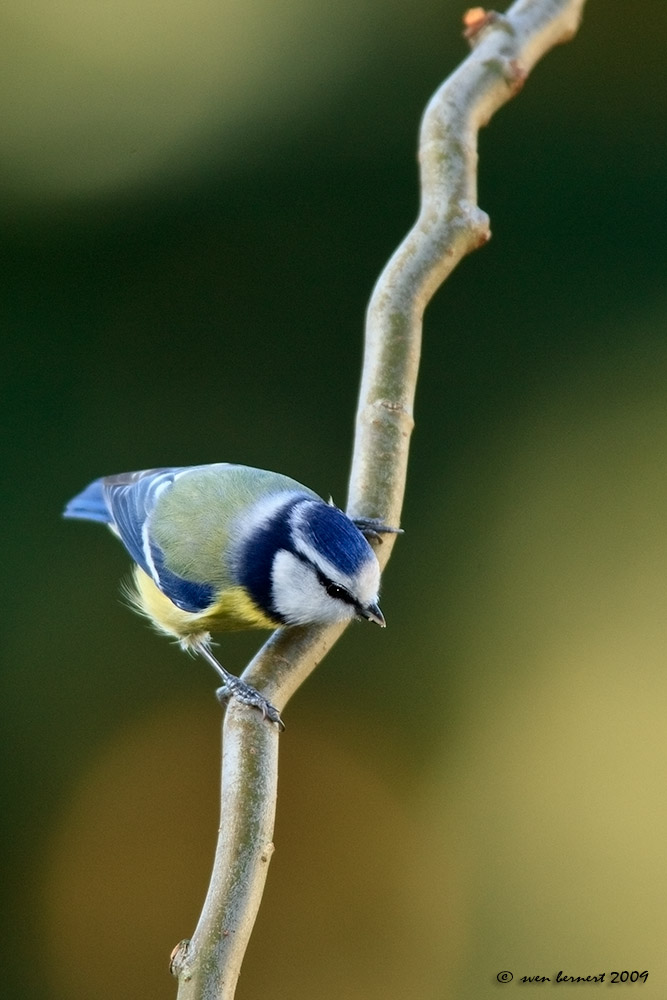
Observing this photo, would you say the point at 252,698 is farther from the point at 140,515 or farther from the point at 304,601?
the point at 140,515

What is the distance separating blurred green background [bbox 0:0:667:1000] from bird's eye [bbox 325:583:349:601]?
54 centimetres

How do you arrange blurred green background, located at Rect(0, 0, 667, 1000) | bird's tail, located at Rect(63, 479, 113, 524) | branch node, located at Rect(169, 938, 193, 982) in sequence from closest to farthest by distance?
branch node, located at Rect(169, 938, 193, 982) < bird's tail, located at Rect(63, 479, 113, 524) < blurred green background, located at Rect(0, 0, 667, 1000)

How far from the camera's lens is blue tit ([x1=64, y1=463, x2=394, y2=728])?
0.88 meters

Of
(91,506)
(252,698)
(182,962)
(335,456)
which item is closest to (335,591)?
(252,698)

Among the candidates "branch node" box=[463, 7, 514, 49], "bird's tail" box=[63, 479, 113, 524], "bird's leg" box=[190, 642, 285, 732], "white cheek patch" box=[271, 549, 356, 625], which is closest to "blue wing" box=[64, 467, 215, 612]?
"bird's tail" box=[63, 479, 113, 524]

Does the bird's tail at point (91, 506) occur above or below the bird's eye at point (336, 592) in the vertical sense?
above

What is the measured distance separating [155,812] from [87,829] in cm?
10

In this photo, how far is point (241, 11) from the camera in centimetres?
173

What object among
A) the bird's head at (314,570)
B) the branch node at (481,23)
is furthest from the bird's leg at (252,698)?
the branch node at (481,23)

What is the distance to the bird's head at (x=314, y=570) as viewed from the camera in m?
0.87

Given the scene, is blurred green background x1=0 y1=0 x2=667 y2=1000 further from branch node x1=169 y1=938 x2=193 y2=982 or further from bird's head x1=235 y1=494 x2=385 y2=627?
branch node x1=169 y1=938 x2=193 y2=982

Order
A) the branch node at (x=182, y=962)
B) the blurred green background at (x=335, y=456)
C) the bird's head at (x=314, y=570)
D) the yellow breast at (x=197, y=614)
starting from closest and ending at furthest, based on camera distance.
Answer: the branch node at (x=182, y=962), the bird's head at (x=314, y=570), the yellow breast at (x=197, y=614), the blurred green background at (x=335, y=456)

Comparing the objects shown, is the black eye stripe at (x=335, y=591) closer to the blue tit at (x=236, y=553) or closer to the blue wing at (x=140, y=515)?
the blue tit at (x=236, y=553)

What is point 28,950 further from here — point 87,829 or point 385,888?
point 385,888
